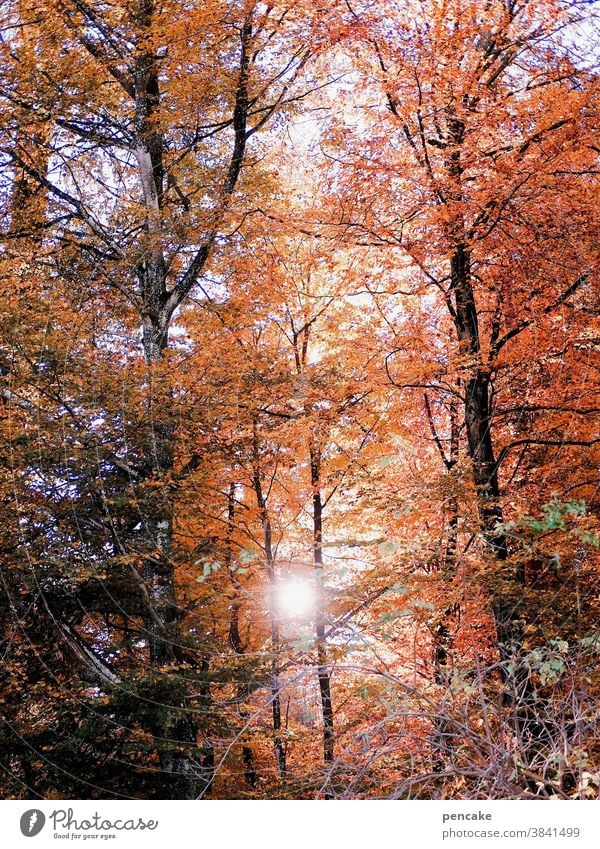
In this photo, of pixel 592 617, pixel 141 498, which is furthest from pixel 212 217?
pixel 592 617

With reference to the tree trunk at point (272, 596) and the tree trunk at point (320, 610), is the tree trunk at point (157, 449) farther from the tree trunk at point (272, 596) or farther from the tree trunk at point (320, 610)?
the tree trunk at point (320, 610)

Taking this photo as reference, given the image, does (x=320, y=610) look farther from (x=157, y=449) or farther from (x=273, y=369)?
(x=273, y=369)

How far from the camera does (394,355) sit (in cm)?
815

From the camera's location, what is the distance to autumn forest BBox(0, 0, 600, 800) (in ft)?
22.3

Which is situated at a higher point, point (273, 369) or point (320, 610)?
point (273, 369)

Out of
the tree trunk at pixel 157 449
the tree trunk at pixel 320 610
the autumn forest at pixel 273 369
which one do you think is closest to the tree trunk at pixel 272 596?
the autumn forest at pixel 273 369

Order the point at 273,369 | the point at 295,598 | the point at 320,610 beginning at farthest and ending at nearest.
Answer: the point at 273,369, the point at 295,598, the point at 320,610

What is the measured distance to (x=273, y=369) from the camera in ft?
29.4

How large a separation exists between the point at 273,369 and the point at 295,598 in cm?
259

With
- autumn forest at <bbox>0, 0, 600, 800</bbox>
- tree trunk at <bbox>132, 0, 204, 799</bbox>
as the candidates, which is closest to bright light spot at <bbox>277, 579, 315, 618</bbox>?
autumn forest at <bbox>0, 0, 600, 800</bbox>

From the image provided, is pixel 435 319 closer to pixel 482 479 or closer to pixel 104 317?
pixel 482 479

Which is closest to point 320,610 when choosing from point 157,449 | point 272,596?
point 272,596

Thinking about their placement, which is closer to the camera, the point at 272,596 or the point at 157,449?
the point at 157,449

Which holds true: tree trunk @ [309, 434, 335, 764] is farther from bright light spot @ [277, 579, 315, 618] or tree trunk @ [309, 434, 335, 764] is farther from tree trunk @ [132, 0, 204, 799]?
tree trunk @ [132, 0, 204, 799]
